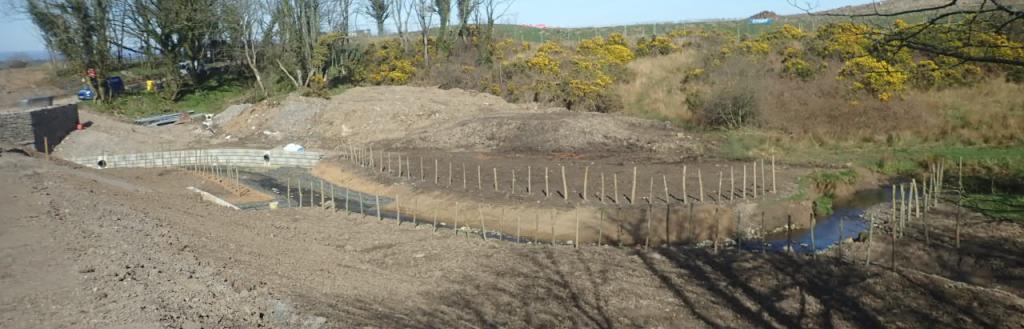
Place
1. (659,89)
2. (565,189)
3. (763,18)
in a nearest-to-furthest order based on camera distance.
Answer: (565,189)
(659,89)
(763,18)

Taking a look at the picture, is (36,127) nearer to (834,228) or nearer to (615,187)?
(615,187)

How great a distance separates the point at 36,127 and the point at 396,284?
20.7 m

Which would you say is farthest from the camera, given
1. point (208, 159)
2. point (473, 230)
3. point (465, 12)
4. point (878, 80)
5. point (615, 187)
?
point (465, 12)

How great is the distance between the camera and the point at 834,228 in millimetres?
16438

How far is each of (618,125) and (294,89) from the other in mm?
19911

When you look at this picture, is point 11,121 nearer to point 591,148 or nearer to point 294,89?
point 294,89

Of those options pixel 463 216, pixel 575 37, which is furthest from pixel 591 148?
pixel 575 37

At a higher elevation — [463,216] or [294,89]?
[294,89]

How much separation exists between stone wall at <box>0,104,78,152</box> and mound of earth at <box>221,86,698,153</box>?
5.91 metres

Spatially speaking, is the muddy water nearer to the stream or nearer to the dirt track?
the stream

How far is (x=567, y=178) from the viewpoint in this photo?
19984 mm

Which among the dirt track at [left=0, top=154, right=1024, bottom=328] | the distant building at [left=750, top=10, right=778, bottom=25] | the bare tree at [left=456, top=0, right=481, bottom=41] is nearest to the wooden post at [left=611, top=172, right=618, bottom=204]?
the dirt track at [left=0, top=154, right=1024, bottom=328]

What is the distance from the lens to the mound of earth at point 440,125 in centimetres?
2523

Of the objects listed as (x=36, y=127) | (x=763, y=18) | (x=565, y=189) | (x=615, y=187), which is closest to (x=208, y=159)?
(x=36, y=127)
